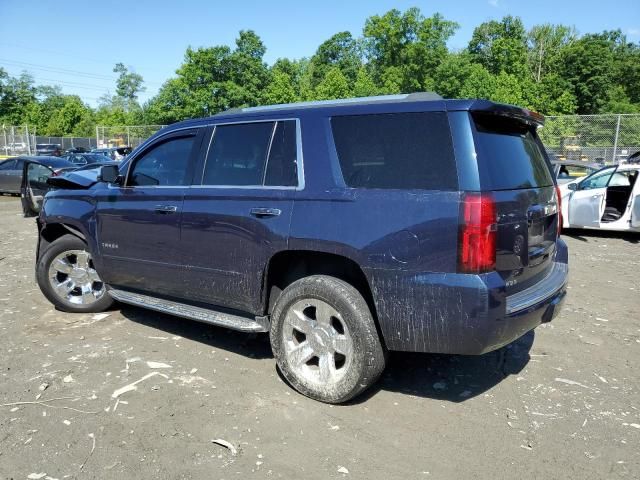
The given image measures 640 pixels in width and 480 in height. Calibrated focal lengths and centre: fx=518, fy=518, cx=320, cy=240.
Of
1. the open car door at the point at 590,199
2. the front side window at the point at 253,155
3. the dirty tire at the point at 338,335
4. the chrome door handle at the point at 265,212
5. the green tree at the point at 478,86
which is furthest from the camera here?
the green tree at the point at 478,86

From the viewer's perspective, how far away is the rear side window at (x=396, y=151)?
3.08 meters

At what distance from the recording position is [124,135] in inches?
1483

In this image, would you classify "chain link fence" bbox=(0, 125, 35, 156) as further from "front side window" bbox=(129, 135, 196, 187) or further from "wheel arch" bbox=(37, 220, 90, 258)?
"front side window" bbox=(129, 135, 196, 187)

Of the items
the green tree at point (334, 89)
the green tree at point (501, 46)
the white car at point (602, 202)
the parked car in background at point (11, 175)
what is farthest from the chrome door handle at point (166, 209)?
the green tree at point (501, 46)

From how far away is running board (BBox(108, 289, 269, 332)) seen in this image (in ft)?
12.8


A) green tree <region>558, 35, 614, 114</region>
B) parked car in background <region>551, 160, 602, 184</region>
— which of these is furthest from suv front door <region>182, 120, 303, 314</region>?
green tree <region>558, 35, 614, 114</region>

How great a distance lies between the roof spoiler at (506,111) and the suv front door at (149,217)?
2.28m

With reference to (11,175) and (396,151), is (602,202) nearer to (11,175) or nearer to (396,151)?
(396,151)

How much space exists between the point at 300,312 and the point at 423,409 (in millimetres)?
1058

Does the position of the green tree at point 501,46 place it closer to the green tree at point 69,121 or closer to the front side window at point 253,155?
the green tree at point 69,121

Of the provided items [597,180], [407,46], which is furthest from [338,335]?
[407,46]

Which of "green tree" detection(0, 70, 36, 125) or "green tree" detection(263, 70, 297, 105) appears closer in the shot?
"green tree" detection(263, 70, 297, 105)

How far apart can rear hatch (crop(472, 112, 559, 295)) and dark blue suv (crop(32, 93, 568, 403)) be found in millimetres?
14

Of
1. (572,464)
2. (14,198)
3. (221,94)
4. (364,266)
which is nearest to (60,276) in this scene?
(364,266)
